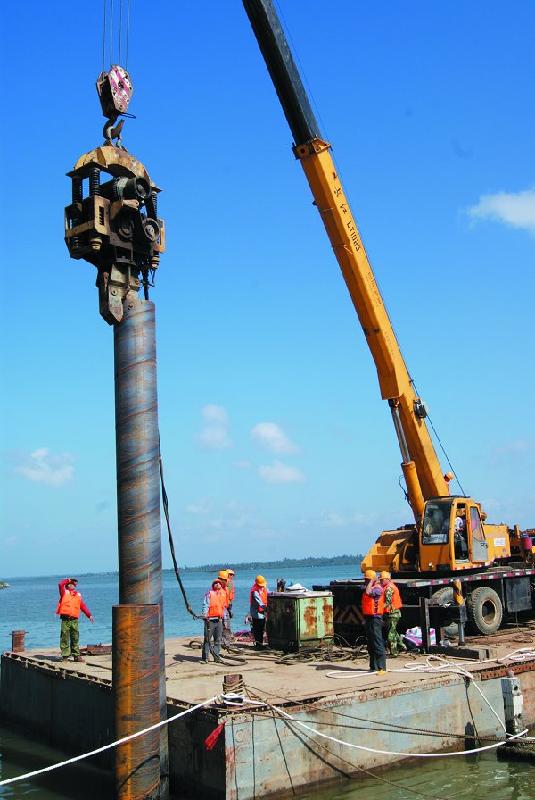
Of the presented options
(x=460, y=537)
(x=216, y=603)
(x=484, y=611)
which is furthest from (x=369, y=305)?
(x=216, y=603)

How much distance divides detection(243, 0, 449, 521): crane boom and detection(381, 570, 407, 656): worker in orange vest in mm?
4531

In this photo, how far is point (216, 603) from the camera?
46.7 ft

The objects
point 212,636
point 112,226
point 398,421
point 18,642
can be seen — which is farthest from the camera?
point 398,421

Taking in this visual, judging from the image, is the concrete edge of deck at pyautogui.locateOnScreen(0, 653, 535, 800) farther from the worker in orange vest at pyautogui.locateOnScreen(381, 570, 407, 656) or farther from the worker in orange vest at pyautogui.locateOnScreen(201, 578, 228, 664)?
the worker in orange vest at pyautogui.locateOnScreen(201, 578, 228, 664)

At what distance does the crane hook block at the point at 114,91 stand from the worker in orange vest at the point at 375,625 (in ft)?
26.2

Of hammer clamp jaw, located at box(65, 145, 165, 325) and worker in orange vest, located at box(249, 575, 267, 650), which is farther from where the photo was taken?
worker in orange vest, located at box(249, 575, 267, 650)

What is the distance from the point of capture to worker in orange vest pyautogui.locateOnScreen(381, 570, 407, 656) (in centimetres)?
1296

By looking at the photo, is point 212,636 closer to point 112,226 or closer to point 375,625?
point 375,625

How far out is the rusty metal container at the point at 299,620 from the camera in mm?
14969

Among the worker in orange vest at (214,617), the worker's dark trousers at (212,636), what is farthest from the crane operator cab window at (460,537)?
the worker's dark trousers at (212,636)

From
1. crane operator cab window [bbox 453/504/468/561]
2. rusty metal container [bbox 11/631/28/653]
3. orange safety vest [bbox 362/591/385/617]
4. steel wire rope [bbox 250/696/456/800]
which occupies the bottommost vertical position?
steel wire rope [bbox 250/696/456/800]

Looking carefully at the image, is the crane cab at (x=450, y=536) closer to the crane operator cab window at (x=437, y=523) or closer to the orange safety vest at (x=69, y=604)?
the crane operator cab window at (x=437, y=523)

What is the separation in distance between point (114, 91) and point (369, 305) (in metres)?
9.34

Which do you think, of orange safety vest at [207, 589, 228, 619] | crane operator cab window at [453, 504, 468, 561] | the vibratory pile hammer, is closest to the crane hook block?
the vibratory pile hammer
